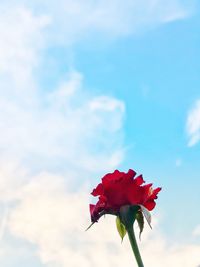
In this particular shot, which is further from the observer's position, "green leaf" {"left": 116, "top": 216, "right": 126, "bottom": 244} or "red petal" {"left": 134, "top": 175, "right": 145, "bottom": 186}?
"red petal" {"left": 134, "top": 175, "right": 145, "bottom": 186}

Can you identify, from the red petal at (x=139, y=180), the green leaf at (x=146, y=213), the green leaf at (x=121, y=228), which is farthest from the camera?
the red petal at (x=139, y=180)

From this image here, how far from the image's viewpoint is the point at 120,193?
1813 mm

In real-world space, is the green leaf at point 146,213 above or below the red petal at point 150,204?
below

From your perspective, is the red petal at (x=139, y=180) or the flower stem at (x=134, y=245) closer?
the flower stem at (x=134, y=245)

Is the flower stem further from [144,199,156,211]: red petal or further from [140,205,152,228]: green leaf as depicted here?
[144,199,156,211]: red petal

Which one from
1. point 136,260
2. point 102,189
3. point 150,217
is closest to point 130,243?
point 136,260

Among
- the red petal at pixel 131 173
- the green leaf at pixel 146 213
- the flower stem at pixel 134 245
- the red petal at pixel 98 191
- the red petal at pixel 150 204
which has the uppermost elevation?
the red petal at pixel 131 173

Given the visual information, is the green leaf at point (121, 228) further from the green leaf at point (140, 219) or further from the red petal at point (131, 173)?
the red petal at point (131, 173)

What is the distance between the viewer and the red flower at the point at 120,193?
1.78 meters

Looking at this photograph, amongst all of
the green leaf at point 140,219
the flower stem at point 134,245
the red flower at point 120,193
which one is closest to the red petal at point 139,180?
the red flower at point 120,193

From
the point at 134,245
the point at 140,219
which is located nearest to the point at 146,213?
the point at 140,219

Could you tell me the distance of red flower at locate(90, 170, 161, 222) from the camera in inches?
70.1

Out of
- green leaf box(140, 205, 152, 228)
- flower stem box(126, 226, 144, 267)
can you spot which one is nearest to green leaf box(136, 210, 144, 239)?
green leaf box(140, 205, 152, 228)

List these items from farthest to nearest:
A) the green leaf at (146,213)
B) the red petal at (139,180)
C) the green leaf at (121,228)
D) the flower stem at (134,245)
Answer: the red petal at (139,180)
the green leaf at (121,228)
the green leaf at (146,213)
the flower stem at (134,245)
